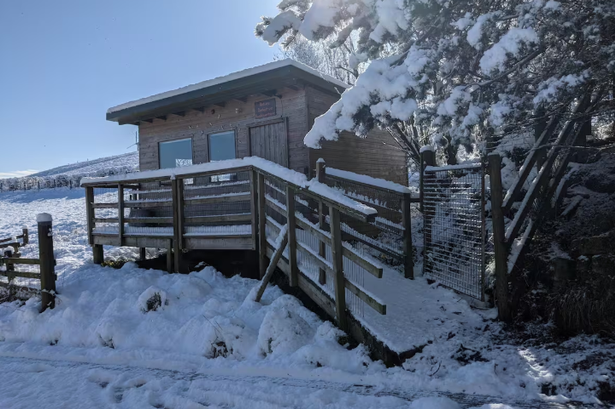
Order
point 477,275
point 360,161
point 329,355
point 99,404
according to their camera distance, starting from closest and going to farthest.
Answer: point 99,404, point 329,355, point 477,275, point 360,161

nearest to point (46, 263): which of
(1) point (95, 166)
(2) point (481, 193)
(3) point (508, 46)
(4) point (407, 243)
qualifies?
(4) point (407, 243)

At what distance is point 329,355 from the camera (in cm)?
386

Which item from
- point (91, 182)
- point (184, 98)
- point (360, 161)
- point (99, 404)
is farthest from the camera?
point (360, 161)

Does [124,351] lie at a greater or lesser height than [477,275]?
lesser

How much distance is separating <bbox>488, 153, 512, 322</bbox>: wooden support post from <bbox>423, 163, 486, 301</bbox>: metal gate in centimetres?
21

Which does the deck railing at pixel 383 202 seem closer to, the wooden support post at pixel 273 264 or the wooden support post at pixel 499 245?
the wooden support post at pixel 273 264

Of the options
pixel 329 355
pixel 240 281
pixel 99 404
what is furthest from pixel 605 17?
pixel 99 404

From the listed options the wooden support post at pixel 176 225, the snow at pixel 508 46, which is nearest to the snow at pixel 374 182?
the snow at pixel 508 46

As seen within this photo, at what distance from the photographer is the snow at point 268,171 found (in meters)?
4.14

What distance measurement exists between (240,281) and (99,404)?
8.86 ft

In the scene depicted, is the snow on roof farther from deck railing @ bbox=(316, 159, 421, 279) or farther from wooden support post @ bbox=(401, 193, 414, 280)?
wooden support post @ bbox=(401, 193, 414, 280)

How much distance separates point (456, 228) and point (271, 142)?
452 centimetres

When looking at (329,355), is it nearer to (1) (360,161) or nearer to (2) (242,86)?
(2) (242,86)

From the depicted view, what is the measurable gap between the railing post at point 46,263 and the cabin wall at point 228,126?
3972mm
